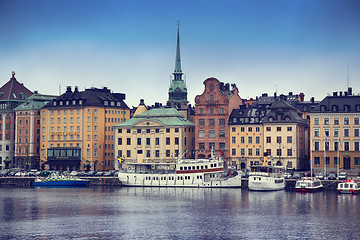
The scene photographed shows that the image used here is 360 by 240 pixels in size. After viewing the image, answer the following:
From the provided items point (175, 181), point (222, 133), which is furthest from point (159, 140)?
point (175, 181)

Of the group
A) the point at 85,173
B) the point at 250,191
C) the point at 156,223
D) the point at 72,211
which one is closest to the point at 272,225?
the point at 156,223

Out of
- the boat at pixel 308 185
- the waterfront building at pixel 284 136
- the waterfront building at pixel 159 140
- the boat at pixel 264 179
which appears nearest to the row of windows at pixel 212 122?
the waterfront building at pixel 159 140

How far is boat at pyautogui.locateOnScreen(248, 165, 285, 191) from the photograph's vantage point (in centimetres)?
15638

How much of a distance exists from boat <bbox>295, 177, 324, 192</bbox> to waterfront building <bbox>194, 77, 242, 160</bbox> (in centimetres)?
3971

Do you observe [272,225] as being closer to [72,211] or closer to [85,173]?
[72,211]

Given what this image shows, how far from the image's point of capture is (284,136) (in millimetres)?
184000

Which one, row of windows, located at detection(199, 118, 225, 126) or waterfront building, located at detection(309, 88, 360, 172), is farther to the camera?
row of windows, located at detection(199, 118, 225, 126)

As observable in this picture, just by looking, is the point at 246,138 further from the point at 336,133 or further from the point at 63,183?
the point at 63,183

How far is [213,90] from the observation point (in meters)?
192

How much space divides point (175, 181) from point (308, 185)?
32448mm

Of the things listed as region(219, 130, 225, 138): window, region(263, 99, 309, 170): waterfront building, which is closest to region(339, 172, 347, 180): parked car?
region(263, 99, 309, 170): waterfront building

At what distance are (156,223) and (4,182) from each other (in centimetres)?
9090

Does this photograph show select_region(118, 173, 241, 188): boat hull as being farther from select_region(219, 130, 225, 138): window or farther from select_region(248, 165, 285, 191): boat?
select_region(219, 130, 225, 138): window

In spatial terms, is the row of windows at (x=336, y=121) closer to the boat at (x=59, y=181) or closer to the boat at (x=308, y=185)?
the boat at (x=308, y=185)
